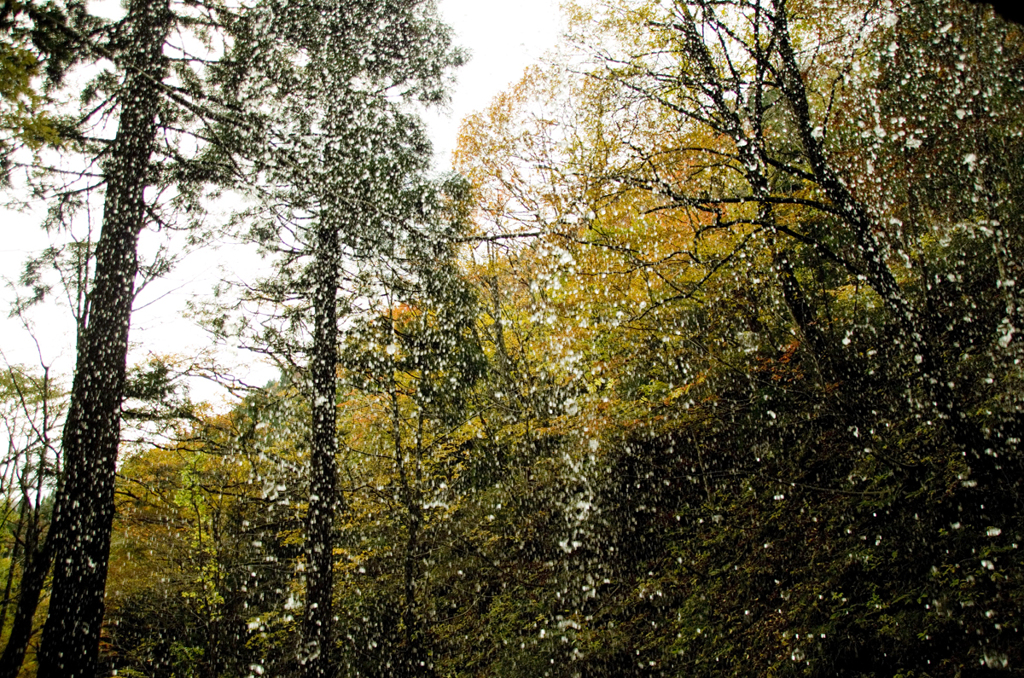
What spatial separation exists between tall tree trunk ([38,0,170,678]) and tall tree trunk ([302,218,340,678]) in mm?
2004

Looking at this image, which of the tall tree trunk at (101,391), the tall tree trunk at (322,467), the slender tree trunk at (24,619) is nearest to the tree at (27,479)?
the slender tree trunk at (24,619)

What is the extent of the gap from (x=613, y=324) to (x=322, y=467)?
405 cm

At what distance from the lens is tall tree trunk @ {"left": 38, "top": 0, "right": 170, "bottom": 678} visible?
205 inches

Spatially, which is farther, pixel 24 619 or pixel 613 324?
pixel 613 324

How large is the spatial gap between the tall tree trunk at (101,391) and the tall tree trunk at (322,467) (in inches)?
78.9

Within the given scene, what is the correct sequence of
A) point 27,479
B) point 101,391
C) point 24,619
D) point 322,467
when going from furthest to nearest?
1. point 27,479
2. point 322,467
3. point 24,619
4. point 101,391

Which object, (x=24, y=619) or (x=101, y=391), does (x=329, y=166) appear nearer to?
(x=101, y=391)

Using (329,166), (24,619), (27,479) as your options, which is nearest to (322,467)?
(24,619)

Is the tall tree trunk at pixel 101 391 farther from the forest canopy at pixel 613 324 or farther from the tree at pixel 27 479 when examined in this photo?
the tree at pixel 27 479

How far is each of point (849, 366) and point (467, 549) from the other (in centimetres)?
719

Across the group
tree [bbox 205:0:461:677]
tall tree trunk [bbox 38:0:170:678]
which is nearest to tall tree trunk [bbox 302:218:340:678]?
tree [bbox 205:0:461:677]

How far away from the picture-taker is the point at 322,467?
6.71 m

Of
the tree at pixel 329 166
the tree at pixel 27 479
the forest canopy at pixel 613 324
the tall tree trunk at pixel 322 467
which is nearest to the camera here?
the forest canopy at pixel 613 324

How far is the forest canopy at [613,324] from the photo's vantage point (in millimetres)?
5129
